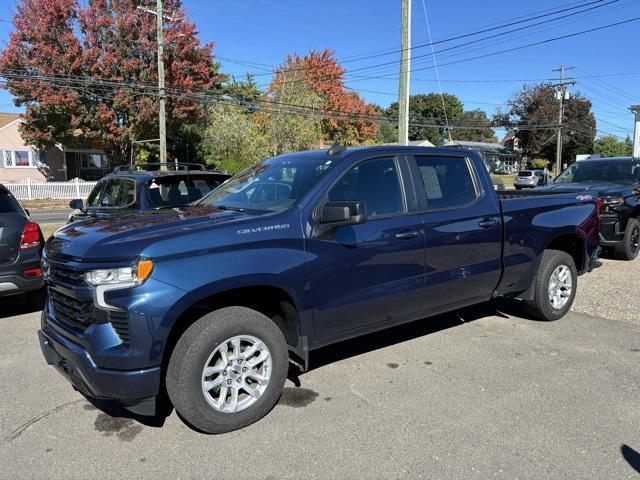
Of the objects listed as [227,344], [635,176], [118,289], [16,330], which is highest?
[635,176]

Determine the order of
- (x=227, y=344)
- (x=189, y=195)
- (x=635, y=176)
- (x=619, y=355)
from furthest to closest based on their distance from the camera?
(x=635, y=176)
(x=189, y=195)
(x=619, y=355)
(x=227, y=344)

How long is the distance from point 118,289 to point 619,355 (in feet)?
14.7

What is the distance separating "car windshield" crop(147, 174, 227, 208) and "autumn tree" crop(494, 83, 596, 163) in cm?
6055

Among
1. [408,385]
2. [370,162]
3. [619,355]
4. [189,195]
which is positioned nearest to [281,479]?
[408,385]

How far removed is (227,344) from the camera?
3510 mm

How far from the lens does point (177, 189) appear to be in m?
7.70

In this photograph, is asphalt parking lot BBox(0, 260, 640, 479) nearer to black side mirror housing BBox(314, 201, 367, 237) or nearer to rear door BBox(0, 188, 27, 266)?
rear door BBox(0, 188, 27, 266)

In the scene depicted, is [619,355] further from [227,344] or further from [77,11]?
[77,11]

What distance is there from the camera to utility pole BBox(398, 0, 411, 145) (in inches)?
564

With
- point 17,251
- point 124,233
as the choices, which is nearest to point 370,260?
point 124,233

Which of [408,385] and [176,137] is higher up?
[176,137]

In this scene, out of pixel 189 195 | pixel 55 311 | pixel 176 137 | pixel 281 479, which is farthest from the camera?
pixel 176 137

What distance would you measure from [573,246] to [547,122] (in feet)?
206

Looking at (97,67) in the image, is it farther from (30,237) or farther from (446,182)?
(446,182)
